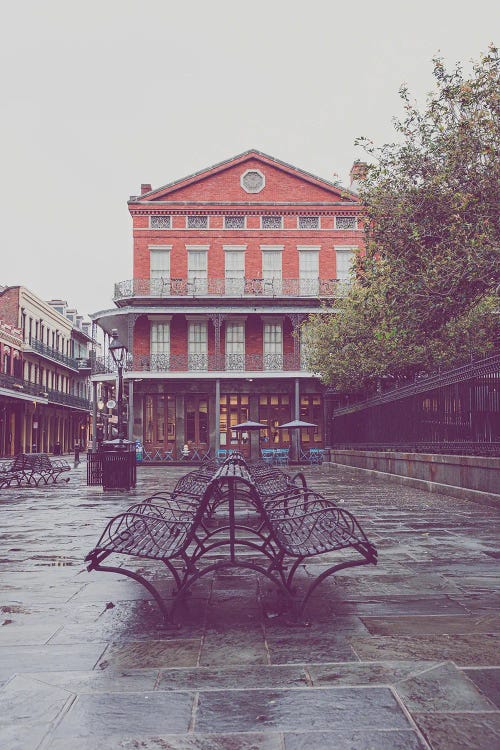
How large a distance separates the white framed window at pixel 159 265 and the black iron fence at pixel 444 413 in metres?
14.6

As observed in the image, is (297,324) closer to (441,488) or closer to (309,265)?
(309,265)

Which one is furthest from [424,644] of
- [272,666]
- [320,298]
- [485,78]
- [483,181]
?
[320,298]

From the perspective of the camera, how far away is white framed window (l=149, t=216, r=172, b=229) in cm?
3130

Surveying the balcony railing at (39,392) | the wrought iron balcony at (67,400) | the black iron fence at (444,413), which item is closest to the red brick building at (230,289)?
the balcony railing at (39,392)

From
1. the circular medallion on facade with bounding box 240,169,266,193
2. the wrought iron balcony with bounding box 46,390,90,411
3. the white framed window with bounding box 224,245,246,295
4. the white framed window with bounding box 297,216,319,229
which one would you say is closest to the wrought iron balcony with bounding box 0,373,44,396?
the wrought iron balcony with bounding box 46,390,90,411

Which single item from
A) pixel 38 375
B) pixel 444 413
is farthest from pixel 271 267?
pixel 38 375

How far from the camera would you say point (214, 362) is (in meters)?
30.2

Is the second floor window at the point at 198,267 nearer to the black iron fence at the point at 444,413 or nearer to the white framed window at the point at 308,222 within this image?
the white framed window at the point at 308,222

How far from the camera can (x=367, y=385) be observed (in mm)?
24031

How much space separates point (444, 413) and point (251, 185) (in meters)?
22.0

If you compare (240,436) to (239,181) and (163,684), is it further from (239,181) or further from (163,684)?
(163,684)

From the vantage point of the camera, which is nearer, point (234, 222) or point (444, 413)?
point (444, 413)

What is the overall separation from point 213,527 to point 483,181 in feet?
24.5

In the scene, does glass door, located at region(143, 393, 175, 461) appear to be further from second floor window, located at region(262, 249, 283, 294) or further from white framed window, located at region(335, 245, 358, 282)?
white framed window, located at region(335, 245, 358, 282)
